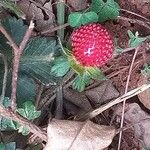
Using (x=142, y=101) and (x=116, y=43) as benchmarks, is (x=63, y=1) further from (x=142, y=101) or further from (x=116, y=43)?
(x=142, y=101)

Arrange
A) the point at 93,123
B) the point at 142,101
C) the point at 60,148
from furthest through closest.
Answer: the point at 142,101
the point at 93,123
the point at 60,148

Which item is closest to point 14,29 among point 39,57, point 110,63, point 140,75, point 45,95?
point 39,57

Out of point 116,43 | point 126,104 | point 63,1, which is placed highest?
point 63,1

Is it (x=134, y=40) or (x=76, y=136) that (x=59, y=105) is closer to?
(x=76, y=136)

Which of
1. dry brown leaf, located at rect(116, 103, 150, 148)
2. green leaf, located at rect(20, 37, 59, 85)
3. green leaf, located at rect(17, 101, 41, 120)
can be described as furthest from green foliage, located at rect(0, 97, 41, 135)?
dry brown leaf, located at rect(116, 103, 150, 148)

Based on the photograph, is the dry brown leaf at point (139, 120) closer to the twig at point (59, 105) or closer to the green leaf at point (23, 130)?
the twig at point (59, 105)

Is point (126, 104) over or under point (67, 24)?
under

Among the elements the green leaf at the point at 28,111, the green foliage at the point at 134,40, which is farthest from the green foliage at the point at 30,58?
the green foliage at the point at 134,40
